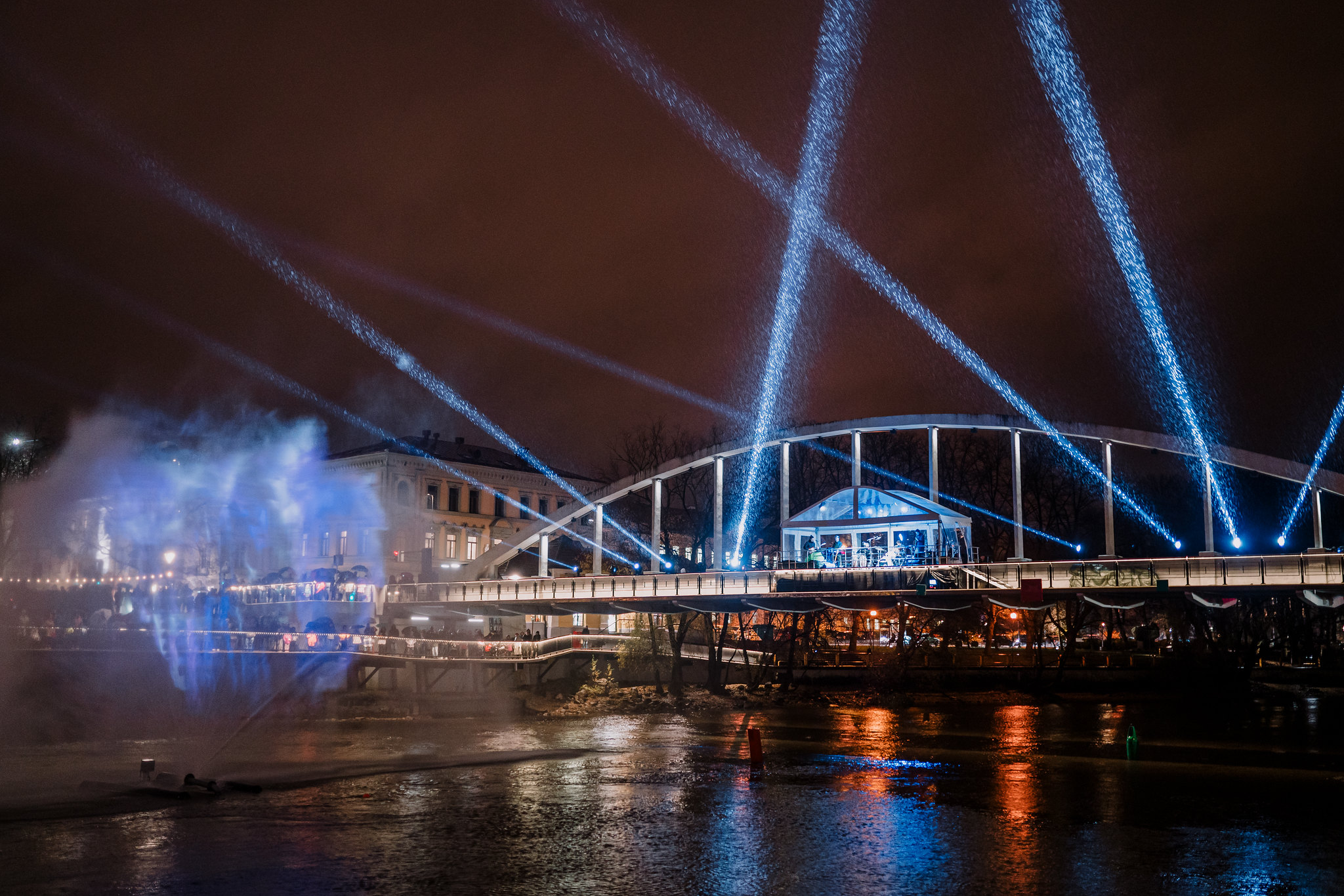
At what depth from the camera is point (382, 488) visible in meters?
85.7

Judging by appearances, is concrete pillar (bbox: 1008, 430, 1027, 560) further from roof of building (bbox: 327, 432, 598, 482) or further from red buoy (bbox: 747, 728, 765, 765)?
roof of building (bbox: 327, 432, 598, 482)

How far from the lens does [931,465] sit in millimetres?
58594

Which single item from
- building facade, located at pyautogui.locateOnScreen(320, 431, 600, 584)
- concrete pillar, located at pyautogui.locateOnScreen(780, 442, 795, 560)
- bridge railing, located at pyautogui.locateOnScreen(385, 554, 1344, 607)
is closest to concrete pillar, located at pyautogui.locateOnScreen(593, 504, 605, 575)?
bridge railing, located at pyautogui.locateOnScreen(385, 554, 1344, 607)

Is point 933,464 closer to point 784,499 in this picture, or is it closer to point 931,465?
point 931,465

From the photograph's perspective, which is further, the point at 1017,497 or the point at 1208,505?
the point at 1017,497

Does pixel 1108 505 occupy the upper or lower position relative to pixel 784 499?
lower

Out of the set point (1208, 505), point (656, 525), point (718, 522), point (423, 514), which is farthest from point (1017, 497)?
point (423, 514)

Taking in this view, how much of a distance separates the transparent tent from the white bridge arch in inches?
86.3

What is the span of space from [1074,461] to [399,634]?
132ft

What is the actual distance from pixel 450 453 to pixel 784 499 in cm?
4001

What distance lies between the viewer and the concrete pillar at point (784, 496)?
197 feet

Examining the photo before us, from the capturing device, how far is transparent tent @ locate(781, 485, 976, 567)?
55000 millimetres

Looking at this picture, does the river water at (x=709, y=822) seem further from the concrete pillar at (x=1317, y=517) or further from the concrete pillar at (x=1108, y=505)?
the concrete pillar at (x=1108, y=505)

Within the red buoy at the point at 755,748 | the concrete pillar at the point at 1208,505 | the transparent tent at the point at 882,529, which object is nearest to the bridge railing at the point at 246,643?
the transparent tent at the point at 882,529
